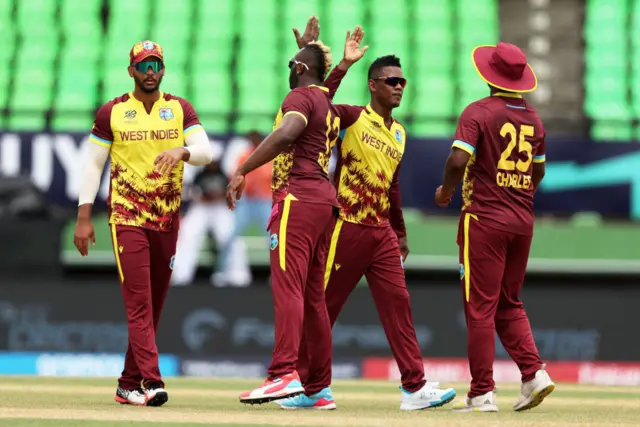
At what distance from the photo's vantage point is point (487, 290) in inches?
336

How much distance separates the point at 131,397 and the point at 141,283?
72 centimetres

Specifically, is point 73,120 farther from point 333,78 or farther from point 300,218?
point 300,218

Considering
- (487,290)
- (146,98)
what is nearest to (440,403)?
(487,290)

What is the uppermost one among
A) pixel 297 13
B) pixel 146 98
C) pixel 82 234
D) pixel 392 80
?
pixel 297 13

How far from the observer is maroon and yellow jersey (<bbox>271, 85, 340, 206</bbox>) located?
328 inches

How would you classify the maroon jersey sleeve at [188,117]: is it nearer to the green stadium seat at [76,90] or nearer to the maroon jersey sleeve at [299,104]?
the maroon jersey sleeve at [299,104]

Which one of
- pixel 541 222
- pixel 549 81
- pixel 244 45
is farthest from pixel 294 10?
pixel 541 222

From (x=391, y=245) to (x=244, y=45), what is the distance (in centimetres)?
955

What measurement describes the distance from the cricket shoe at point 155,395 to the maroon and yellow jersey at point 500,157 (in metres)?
2.18

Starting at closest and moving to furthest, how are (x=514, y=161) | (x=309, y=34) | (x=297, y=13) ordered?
(x=514, y=161) < (x=309, y=34) < (x=297, y=13)

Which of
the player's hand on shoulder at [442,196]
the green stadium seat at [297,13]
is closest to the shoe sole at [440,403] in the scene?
the player's hand on shoulder at [442,196]

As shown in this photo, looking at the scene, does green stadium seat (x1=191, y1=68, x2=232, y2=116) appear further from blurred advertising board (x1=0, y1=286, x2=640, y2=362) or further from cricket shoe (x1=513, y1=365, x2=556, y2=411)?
cricket shoe (x1=513, y1=365, x2=556, y2=411)

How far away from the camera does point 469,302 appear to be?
8.58 meters

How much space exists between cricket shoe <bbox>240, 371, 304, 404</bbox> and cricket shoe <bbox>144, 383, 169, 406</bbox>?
0.66 meters
